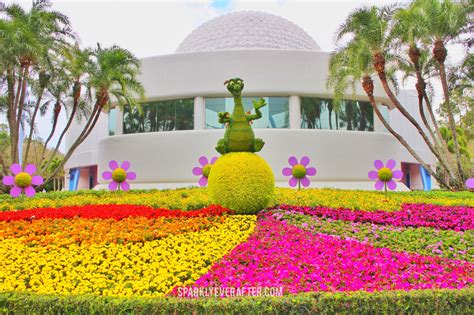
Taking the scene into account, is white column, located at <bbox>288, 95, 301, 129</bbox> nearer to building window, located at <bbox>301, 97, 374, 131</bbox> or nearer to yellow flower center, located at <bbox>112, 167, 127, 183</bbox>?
building window, located at <bbox>301, 97, 374, 131</bbox>

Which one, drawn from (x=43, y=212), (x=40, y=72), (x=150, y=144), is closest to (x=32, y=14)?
(x=40, y=72)

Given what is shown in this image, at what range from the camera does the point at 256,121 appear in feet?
55.0

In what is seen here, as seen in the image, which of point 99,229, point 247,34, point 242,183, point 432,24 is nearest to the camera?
point 99,229

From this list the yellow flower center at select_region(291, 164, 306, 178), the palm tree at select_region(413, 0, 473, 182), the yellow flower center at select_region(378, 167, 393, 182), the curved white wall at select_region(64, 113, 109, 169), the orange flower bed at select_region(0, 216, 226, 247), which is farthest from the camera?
the curved white wall at select_region(64, 113, 109, 169)

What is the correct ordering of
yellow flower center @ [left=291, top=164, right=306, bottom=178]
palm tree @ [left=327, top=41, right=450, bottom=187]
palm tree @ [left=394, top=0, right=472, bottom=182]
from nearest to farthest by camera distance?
yellow flower center @ [left=291, top=164, right=306, bottom=178]
palm tree @ [left=394, top=0, right=472, bottom=182]
palm tree @ [left=327, top=41, right=450, bottom=187]

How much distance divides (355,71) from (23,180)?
12.1 metres

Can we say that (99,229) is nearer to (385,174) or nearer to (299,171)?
(299,171)

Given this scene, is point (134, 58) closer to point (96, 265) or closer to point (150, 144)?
point (150, 144)

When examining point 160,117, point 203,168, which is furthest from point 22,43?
point 203,168

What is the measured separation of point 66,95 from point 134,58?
3561 mm

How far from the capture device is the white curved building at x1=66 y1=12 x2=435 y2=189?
16688 millimetres

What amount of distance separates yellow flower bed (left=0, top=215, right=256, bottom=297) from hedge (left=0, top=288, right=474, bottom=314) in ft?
1.44

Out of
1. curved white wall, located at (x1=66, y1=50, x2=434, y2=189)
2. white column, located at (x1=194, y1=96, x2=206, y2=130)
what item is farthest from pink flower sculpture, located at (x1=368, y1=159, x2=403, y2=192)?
white column, located at (x1=194, y1=96, x2=206, y2=130)

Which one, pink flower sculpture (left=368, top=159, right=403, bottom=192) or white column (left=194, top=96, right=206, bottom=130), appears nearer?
pink flower sculpture (left=368, top=159, right=403, bottom=192)
